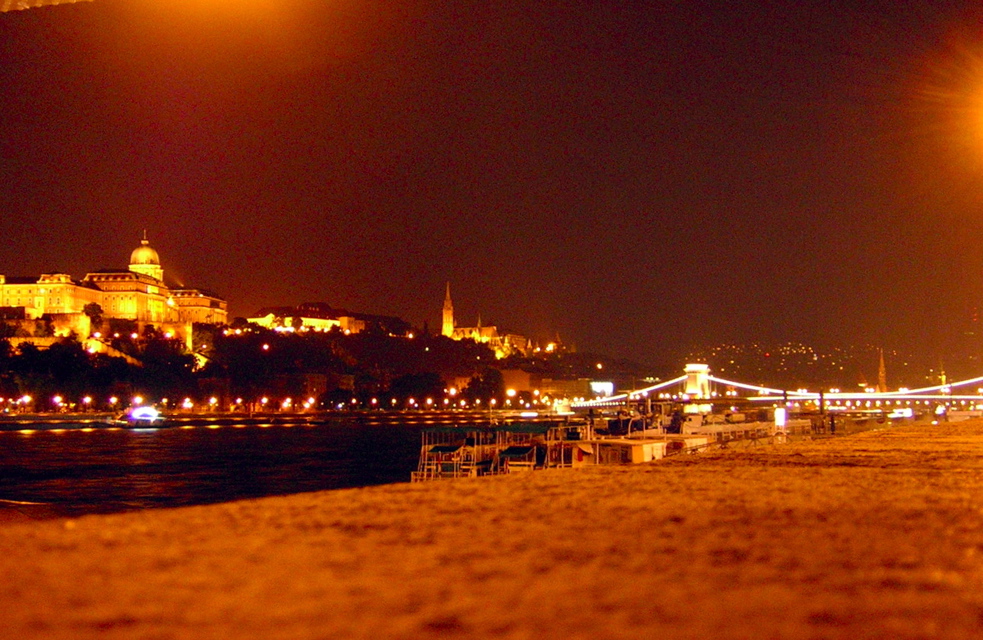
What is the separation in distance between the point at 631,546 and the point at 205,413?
82798mm

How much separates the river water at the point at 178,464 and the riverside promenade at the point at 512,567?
758 centimetres

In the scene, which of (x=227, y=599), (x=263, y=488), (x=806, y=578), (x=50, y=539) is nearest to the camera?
(x=227, y=599)

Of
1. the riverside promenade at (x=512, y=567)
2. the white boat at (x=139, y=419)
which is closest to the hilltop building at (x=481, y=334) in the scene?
the white boat at (x=139, y=419)

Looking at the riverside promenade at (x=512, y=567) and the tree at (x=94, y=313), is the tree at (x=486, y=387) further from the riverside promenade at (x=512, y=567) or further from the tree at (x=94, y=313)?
the riverside promenade at (x=512, y=567)

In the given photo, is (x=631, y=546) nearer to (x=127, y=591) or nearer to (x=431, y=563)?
(x=431, y=563)

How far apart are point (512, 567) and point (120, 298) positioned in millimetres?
108899

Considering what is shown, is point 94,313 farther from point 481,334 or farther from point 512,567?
point 512,567

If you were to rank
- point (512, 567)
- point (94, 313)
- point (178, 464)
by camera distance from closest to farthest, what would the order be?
point (512, 567), point (178, 464), point (94, 313)

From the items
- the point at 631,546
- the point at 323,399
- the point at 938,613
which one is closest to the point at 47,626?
the point at 631,546

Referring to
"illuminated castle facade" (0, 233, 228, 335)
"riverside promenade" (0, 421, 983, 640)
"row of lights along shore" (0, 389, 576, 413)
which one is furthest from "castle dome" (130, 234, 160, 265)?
"riverside promenade" (0, 421, 983, 640)

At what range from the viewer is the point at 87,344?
91.4 metres

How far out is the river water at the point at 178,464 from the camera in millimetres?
22266

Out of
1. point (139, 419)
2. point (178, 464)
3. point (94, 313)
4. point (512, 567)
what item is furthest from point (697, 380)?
point (512, 567)

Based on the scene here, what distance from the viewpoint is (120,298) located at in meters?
106
